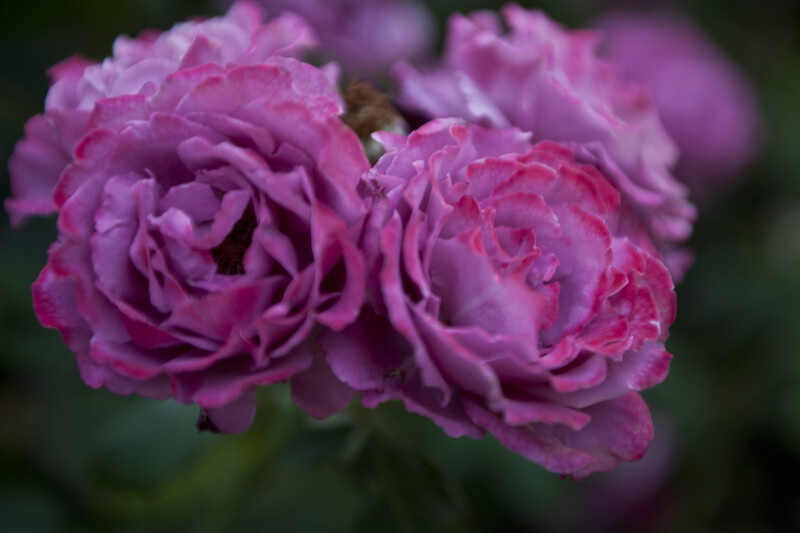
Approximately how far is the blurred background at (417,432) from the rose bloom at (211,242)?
0.43 meters

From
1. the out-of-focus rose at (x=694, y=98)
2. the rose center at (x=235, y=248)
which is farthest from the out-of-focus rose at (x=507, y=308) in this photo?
the out-of-focus rose at (x=694, y=98)

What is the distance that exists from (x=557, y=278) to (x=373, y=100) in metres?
0.38

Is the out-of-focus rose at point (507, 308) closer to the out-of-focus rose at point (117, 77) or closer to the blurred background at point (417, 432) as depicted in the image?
the out-of-focus rose at point (117, 77)

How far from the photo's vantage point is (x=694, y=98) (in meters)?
2.02

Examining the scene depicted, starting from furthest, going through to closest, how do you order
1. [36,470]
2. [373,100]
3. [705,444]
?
[705,444] → [36,470] → [373,100]

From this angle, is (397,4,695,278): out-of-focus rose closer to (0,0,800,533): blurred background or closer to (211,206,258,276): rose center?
(211,206,258,276): rose center

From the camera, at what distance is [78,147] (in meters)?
0.67

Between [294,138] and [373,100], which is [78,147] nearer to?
[294,138]

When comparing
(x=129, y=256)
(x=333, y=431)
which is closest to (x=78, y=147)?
(x=129, y=256)

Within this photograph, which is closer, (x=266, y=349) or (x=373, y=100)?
(x=266, y=349)

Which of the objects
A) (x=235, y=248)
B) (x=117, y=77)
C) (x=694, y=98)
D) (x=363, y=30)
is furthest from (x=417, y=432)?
(x=694, y=98)

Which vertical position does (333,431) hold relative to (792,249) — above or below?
above

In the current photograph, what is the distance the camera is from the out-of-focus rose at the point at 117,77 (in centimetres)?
75

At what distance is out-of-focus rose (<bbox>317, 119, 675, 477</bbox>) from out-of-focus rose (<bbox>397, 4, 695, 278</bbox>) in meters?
0.14
